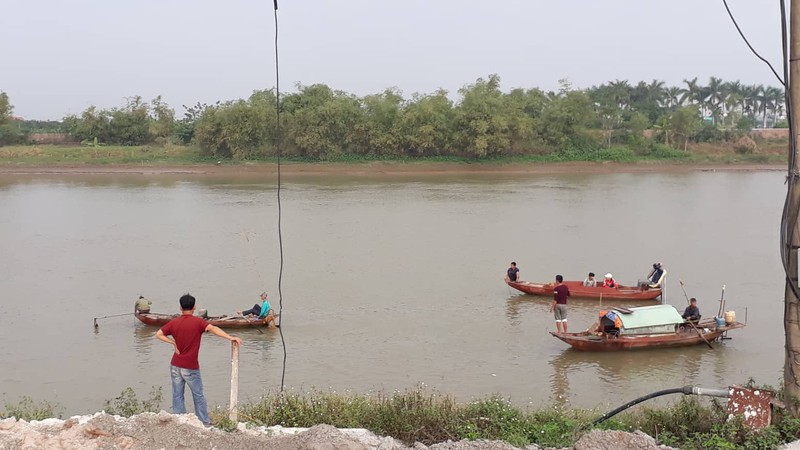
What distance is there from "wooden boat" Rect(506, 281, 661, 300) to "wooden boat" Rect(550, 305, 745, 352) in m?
3.08

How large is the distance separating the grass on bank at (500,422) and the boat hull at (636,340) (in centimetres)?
560

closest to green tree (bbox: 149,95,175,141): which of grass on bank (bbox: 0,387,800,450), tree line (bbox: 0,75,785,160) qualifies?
tree line (bbox: 0,75,785,160)

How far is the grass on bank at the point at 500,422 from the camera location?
6758 millimetres

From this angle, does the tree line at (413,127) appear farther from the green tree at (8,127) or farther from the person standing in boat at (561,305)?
the person standing in boat at (561,305)

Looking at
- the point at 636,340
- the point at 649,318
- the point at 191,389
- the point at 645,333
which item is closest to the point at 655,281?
the point at 649,318

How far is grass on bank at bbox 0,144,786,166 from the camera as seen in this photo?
56375mm

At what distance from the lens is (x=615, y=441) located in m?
6.36

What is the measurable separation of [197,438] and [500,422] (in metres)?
2.81

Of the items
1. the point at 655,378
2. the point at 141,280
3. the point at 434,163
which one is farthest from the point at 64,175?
the point at 655,378

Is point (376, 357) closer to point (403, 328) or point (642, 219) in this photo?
point (403, 328)

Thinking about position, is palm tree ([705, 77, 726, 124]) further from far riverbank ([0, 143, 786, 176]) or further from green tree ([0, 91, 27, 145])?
green tree ([0, 91, 27, 145])

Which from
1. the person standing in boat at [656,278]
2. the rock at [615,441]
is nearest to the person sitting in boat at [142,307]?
the person standing in boat at [656,278]

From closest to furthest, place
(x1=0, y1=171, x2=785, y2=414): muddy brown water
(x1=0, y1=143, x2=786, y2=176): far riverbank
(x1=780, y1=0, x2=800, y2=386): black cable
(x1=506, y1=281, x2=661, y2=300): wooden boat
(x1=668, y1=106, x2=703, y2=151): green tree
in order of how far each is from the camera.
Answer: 1. (x1=780, y1=0, x2=800, y2=386): black cable
2. (x1=0, y1=171, x2=785, y2=414): muddy brown water
3. (x1=506, y1=281, x2=661, y2=300): wooden boat
4. (x1=0, y1=143, x2=786, y2=176): far riverbank
5. (x1=668, y1=106, x2=703, y2=151): green tree

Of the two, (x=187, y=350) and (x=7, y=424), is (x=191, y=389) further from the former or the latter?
(x=7, y=424)
